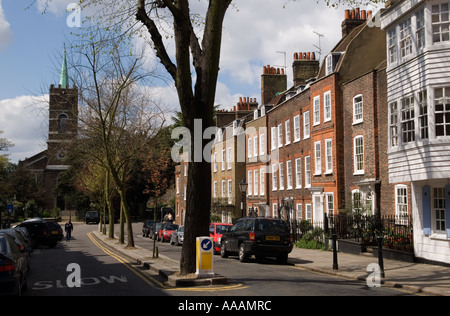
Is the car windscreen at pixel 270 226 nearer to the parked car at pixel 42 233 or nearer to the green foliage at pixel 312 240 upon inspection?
the green foliage at pixel 312 240

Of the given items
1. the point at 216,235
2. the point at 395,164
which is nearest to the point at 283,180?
the point at 216,235

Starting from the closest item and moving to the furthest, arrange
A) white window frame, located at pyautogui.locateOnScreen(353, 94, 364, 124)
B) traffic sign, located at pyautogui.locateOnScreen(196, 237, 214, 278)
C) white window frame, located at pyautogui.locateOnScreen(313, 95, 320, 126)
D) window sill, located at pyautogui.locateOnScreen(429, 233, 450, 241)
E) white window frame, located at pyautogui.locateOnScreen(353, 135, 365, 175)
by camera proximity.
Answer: traffic sign, located at pyautogui.locateOnScreen(196, 237, 214, 278) < window sill, located at pyautogui.locateOnScreen(429, 233, 450, 241) < white window frame, located at pyautogui.locateOnScreen(353, 94, 364, 124) < white window frame, located at pyautogui.locateOnScreen(353, 135, 365, 175) < white window frame, located at pyautogui.locateOnScreen(313, 95, 320, 126)

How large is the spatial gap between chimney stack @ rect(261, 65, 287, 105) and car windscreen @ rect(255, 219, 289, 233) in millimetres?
26071

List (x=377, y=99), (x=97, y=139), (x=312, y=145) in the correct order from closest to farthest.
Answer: (x=377, y=99), (x=312, y=145), (x=97, y=139)

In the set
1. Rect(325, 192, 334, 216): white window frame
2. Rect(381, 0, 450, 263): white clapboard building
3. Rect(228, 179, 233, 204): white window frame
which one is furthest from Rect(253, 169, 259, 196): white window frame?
Rect(381, 0, 450, 263): white clapboard building

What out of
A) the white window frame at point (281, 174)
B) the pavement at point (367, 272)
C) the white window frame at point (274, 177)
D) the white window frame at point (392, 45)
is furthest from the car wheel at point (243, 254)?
the white window frame at point (274, 177)

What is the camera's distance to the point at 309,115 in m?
32.2

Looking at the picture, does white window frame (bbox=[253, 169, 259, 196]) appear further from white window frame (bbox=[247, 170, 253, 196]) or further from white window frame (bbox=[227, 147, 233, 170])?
white window frame (bbox=[227, 147, 233, 170])

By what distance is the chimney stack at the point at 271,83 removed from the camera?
45.6 meters

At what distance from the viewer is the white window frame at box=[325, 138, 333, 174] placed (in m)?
28.9

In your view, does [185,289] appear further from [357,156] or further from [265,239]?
[357,156]

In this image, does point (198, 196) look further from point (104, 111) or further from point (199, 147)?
point (104, 111)

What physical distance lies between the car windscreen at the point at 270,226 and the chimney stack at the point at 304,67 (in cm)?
2083

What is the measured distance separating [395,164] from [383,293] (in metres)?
8.99
